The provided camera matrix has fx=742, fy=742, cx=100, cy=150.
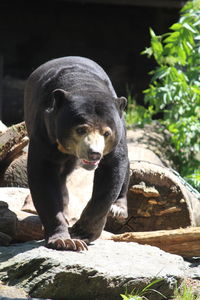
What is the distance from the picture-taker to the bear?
5.58 m

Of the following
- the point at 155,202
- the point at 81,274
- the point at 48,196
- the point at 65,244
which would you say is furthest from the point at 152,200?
the point at 81,274

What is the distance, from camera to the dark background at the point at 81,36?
1389 cm

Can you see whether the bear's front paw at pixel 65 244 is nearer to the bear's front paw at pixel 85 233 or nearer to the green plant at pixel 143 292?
the bear's front paw at pixel 85 233

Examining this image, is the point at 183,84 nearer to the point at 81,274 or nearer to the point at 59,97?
the point at 59,97

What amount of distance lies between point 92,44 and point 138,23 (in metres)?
0.97

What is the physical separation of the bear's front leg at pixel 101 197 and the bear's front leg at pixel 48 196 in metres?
0.23

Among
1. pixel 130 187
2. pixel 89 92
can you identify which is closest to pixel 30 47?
pixel 130 187

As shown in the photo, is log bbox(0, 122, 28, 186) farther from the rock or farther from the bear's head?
the rock

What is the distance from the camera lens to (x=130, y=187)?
729cm

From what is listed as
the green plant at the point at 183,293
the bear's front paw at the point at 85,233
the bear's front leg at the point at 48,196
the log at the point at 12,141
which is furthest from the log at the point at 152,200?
the green plant at the point at 183,293

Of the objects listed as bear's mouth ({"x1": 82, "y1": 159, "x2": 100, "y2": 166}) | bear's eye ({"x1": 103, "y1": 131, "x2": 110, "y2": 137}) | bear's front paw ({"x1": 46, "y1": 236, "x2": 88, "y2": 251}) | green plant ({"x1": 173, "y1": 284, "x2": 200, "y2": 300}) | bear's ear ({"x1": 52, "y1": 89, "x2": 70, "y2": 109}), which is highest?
bear's ear ({"x1": 52, "y1": 89, "x2": 70, "y2": 109})

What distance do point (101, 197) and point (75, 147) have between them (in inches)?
19.3

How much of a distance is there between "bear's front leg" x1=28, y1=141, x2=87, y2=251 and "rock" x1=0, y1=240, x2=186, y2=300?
265 mm

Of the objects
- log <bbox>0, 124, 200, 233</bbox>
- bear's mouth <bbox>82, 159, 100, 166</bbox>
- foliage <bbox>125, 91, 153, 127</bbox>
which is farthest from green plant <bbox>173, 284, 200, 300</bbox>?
foliage <bbox>125, 91, 153, 127</bbox>
